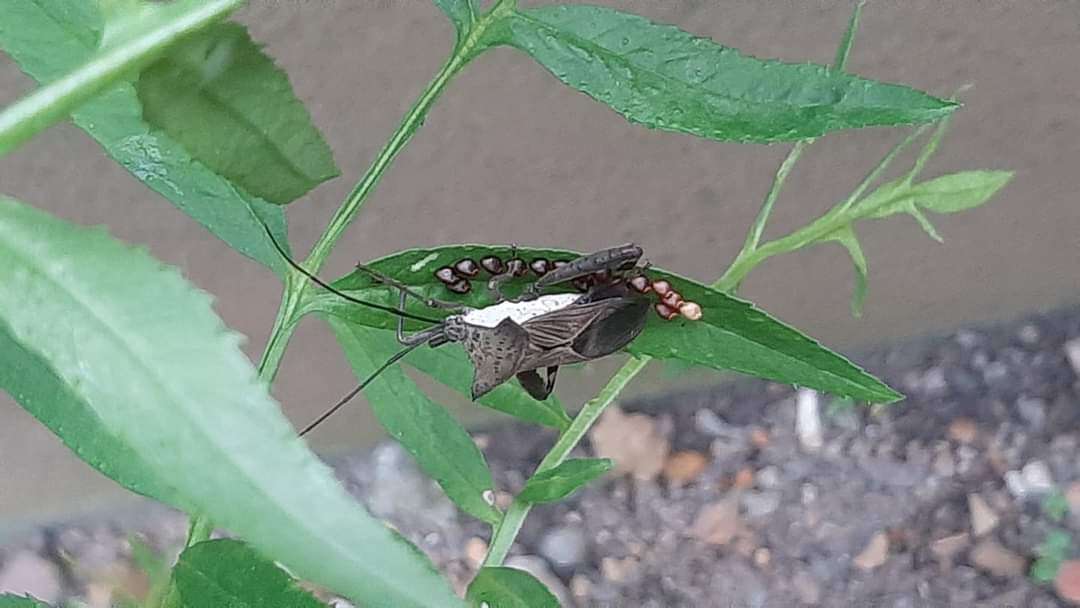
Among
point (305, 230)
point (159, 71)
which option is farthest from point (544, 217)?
point (159, 71)

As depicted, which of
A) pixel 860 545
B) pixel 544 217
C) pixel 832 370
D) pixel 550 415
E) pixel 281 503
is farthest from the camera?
pixel 860 545

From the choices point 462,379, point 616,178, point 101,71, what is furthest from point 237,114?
point 616,178

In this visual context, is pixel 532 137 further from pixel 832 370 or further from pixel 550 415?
pixel 832 370

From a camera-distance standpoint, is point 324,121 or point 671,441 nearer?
point 324,121

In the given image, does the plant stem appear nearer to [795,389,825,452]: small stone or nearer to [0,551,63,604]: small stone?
[795,389,825,452]: small stone

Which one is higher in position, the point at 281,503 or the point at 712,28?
Result: the point at 712,28

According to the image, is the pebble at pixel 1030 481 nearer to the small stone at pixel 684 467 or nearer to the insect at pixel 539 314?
the small stone at pixel 684 467

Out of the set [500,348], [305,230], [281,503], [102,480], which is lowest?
[281,503]
